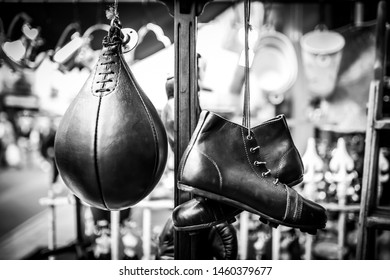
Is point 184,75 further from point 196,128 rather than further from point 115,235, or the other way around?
point 115,235

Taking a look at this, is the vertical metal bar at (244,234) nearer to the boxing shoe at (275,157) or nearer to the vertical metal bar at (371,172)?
the vertical metal bar at (371,172)

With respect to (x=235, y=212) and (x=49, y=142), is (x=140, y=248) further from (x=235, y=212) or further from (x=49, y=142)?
(x=235, y=212)

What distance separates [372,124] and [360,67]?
2.24m

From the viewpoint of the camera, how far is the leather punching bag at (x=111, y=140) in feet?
2.67

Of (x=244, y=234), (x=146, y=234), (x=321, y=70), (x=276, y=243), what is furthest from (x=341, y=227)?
(x=321, y=70)

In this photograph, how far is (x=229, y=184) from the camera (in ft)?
2.64

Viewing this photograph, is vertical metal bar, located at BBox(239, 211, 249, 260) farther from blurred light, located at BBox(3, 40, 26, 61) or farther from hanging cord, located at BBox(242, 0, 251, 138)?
blurred light, located at BBox(3, 40, 26, 61)

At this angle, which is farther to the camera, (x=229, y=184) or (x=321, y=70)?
(x=321, y=70)

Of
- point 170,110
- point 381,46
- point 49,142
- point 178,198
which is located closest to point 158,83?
point 170,110

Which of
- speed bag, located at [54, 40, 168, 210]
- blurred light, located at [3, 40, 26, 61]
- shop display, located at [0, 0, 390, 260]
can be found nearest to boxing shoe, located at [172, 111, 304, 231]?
shop display, located at [0, 0, 390, 260]

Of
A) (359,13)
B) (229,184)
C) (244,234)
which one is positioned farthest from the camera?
(359,13)

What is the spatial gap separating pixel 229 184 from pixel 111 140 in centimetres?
31

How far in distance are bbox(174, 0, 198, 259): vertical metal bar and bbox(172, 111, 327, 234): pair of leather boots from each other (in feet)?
0.56

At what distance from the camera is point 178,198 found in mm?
1019
